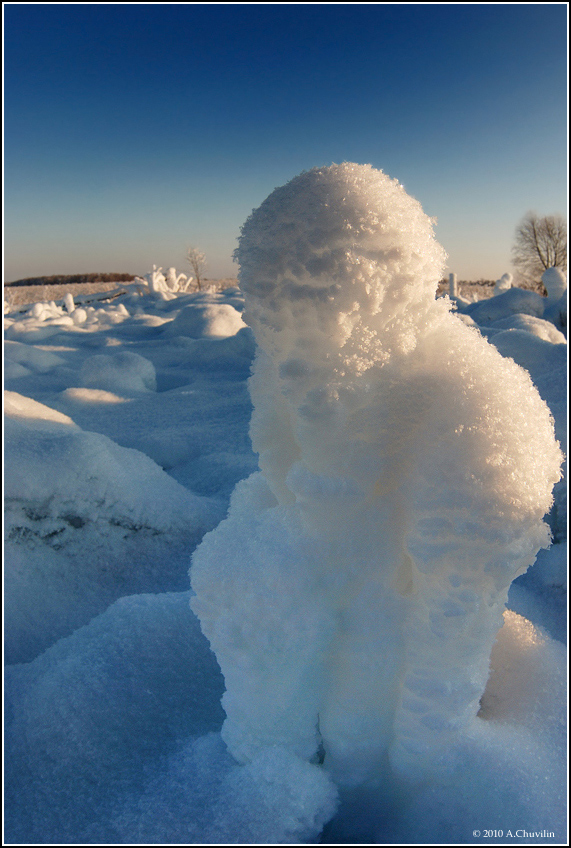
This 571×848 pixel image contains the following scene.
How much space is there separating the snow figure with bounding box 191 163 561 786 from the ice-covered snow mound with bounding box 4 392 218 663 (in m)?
1.53

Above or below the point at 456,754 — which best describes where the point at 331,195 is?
above

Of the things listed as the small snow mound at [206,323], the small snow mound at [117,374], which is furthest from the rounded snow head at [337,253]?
the small snow mound at [206,323]

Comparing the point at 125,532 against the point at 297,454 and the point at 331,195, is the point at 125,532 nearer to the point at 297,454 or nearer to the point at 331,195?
the point at 297,454

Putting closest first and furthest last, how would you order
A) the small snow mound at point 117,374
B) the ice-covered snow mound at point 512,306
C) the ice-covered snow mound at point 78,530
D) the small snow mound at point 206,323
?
the ice-covered snow mound at point 78,530
the small snow mound at point 117,374
the small snow mound at point 206,323
the ice-covered snow mound at point 512,306

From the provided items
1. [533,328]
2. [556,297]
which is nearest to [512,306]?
[556,297]

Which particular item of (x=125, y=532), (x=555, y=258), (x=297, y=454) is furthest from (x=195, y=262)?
(x=297, y=454)

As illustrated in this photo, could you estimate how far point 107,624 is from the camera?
1.83 meters

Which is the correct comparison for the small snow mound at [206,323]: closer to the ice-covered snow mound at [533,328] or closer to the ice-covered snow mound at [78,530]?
the ice-covered snow mound at [533,328]

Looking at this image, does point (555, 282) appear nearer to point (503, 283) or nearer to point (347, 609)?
point (503, 283)

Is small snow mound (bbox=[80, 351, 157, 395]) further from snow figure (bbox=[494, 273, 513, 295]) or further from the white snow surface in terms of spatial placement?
snow figure (bbox=[494, 273, 513, 295])

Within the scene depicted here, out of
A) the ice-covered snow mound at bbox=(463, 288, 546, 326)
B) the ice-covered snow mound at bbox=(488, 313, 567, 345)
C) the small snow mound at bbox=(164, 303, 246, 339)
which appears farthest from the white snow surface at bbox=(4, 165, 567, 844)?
the ice-covered snow mound at bbox=(463, 288, 546, 326)

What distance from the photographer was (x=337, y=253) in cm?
89

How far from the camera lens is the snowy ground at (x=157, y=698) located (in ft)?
3.52

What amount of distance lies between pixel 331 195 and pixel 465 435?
55cm
